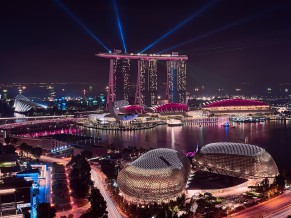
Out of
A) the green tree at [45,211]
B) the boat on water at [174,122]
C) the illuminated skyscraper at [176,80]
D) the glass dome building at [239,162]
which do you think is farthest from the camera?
the illuminated skyscraper at [176,80]

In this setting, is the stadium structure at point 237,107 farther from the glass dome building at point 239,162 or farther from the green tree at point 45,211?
the green tree at point 45,211

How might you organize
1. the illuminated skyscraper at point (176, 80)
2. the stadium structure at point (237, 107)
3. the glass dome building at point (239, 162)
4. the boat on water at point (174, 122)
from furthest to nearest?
1. the illuminated skyscraper at point (176, 80)
2. the stadium structure at point (237, 107)
3. the boat on water at point (174, 122)
4. the glass dome building at point (239, 162)

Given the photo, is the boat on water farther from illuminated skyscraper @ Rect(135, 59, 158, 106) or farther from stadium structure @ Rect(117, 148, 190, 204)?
stadium structure @ Rect(117, 148, 190, 204)

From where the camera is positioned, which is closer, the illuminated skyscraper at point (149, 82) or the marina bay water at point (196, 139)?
the marina bay water at point (196, 139)

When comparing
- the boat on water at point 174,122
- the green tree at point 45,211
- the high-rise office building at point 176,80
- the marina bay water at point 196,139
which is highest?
the high-rise office building at point 176,80

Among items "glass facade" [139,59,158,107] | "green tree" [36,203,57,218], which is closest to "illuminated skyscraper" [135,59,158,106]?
"glass facade" [139,59,158,107]

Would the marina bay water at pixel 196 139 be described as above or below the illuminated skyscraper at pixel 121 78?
below

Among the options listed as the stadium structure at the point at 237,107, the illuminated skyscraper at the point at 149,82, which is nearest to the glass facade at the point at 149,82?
the illuminated skyscraper at the point at 149,82

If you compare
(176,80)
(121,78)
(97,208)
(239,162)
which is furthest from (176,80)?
(97,208)
